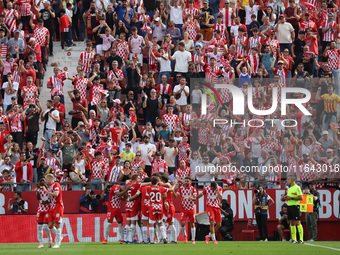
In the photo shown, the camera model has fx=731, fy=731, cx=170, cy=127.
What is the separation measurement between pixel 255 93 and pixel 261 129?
1.70m

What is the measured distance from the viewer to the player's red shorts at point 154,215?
19953mm

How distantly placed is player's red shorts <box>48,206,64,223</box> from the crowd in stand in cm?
375

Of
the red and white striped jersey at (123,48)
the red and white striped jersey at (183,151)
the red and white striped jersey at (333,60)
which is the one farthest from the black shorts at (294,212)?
the red and white striped jersey at (123,48)

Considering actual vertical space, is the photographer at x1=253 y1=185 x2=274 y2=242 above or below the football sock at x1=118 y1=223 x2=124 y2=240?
above

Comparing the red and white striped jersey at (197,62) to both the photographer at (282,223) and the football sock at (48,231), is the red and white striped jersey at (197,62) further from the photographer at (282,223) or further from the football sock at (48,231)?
the football sock at (48,231)

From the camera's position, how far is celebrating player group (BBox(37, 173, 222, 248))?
19406mm

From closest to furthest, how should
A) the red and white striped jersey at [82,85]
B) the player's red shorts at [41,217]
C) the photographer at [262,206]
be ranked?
the player's red shorts at [41,217], the photographer at [262,206], the red and white striped jersey at [82,85]

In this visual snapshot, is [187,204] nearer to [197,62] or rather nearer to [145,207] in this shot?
[145,207]

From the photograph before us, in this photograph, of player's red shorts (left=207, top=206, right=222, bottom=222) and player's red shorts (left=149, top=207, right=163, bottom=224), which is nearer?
player's red shorts (left=149, top=207, right=163, bottom=224)

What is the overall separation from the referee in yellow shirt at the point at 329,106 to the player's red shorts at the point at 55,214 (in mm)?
10643

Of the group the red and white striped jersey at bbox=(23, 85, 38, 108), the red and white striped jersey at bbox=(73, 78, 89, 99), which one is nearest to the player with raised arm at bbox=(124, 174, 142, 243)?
the red and white striped jersey at bbox=(73, 78, 89, 99)

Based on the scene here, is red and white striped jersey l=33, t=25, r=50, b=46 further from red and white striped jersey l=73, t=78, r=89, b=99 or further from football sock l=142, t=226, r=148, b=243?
football sock l=142, t=226, r=148, b=243

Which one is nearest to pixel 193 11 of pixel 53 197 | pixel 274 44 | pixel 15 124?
pixel 274 44

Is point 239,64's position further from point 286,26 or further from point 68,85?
point 68,85
